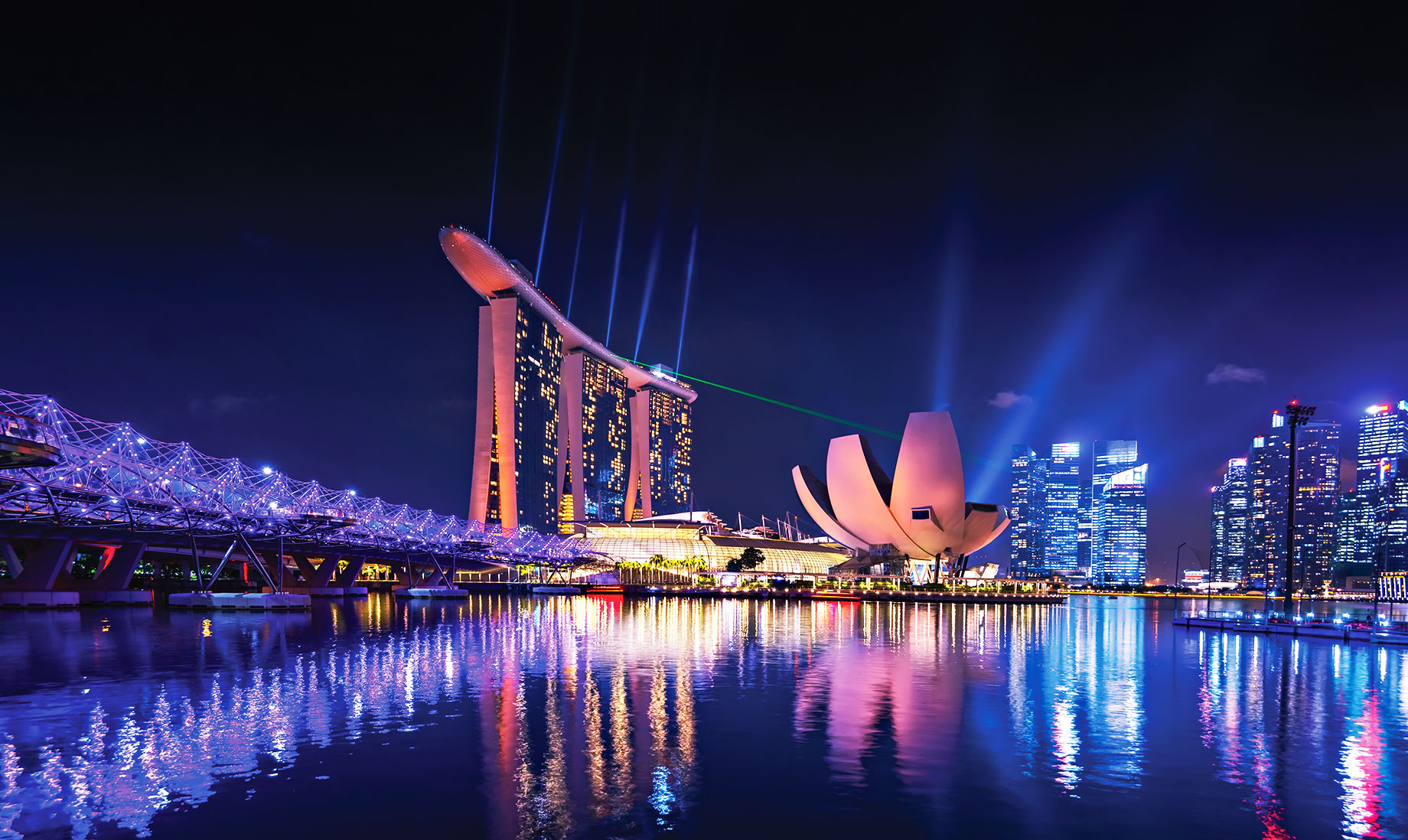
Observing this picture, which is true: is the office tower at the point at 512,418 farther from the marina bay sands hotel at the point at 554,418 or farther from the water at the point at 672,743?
the water at the point at 672,743

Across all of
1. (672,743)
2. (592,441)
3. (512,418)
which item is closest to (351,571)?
(512,418)

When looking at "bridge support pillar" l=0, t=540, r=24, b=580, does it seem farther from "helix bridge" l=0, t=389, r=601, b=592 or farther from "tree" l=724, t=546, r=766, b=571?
"tree" l=724, t=546, r=766, b=571

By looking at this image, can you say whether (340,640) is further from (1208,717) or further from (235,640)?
(1208,717)

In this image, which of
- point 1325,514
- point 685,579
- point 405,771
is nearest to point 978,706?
point 405,771

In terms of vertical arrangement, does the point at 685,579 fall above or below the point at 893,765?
below

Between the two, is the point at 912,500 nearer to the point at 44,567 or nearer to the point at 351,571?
the point at 351,571
